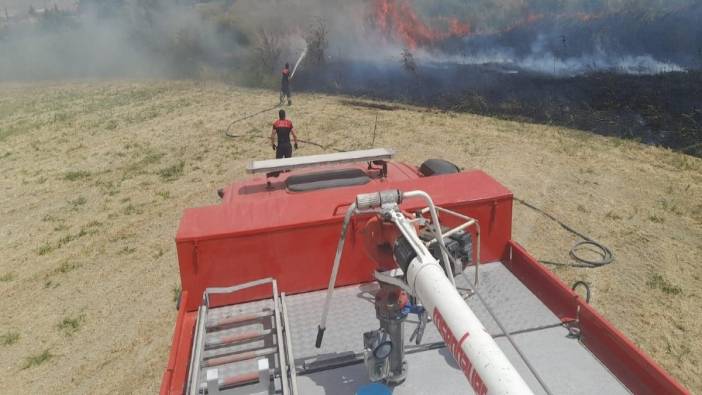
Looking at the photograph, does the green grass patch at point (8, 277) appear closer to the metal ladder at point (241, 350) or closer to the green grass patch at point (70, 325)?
the green grass patch at point (70, 325)

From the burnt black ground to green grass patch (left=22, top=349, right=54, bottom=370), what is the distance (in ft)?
52.1

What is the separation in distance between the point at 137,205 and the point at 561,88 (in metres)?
17.9

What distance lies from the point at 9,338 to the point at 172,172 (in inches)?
279

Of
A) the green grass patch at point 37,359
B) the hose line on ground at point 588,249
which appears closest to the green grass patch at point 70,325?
the green grass patch at point 37,359

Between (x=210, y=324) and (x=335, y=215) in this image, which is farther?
(x=335, y=215)

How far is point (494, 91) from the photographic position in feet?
74.7

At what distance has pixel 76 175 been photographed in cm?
1442

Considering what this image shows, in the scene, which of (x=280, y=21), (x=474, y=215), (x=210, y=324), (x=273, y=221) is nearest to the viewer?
(x=210, y=324)

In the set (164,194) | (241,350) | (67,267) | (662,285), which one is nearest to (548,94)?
(662,285)

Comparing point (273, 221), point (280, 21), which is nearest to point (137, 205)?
point (273, 221)

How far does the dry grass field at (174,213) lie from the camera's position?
703cm

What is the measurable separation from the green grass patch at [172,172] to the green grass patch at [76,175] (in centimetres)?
224

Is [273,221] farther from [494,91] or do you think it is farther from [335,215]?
[494,91]

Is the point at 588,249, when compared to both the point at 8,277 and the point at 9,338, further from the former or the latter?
the point at 8,277
